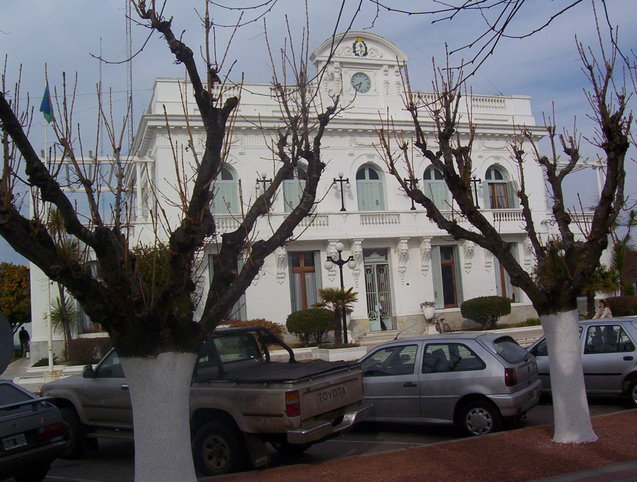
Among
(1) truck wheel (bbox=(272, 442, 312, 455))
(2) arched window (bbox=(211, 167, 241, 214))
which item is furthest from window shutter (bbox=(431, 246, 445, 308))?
(1) truck wheel (bbox=(272, 442, 312, 455))

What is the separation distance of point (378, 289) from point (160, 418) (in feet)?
78.3

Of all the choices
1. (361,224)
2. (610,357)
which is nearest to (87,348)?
(361,224)

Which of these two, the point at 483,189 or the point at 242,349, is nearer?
the point at 242,349

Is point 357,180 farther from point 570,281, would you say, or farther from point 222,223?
point 570,281

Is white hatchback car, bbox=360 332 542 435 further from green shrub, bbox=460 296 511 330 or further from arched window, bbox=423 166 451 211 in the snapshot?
arched window, bbox=423 166 451 211

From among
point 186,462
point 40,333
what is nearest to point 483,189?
point 40,333

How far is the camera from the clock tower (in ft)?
95.7

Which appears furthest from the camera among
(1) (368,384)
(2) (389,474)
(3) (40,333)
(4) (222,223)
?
(4) (222,223)

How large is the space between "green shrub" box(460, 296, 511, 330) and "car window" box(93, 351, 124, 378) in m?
20.4

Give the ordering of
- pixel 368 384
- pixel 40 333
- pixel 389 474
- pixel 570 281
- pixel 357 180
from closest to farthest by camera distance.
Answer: pixel 389 474 < pixel 570 281 < pixel 368 384 < pixel 40 333 < pixel 357 180

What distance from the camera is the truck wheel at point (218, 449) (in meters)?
7.77

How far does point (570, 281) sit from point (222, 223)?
64.7ft

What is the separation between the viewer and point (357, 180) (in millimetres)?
29266

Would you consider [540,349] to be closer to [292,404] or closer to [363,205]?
[292,404]
